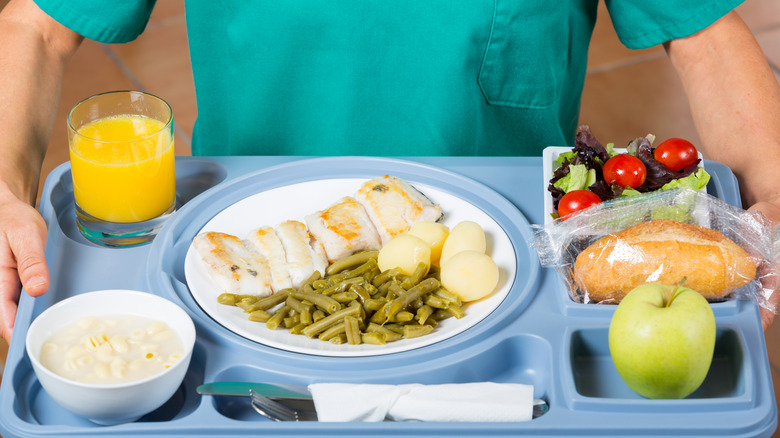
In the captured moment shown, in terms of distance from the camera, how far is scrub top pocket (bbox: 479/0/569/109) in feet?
5.23

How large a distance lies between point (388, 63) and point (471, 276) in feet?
1.89

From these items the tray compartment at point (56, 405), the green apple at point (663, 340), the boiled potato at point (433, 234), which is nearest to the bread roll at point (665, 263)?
the green apple at point (663, 340)

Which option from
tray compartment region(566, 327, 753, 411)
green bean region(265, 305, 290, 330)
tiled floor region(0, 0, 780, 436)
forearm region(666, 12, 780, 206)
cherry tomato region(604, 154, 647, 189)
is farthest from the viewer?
tiled floor region(0, 0, 780, 436)

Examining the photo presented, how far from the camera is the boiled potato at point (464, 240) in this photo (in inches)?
51.1

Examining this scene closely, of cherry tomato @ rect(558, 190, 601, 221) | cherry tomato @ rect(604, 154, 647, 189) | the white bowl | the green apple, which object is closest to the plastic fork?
the white bowl

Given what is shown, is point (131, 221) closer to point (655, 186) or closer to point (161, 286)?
point (161, 286)

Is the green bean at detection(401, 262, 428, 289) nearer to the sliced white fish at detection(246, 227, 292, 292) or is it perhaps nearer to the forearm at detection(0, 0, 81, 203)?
the sliced white fish at detection(246, 227, 292, 292)

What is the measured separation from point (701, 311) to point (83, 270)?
35.9 inches

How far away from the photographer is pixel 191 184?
5.07 feet

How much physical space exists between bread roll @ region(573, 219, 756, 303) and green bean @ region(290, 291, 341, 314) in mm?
371

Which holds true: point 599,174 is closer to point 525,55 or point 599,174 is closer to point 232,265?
point 525,55

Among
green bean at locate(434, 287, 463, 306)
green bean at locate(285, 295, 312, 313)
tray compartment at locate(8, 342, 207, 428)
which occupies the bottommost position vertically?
tray compartment at locate(8, 342, 207, 428)

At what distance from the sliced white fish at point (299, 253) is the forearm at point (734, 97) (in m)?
0.79

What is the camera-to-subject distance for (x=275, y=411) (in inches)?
42.4
